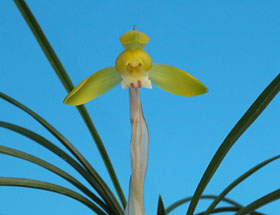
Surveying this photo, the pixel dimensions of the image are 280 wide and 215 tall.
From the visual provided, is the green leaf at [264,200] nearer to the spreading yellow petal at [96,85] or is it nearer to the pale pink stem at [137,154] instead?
the pale pink stem at [137,154]

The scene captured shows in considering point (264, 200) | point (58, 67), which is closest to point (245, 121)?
point (264, 200)

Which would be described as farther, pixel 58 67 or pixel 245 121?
pixel 58 67

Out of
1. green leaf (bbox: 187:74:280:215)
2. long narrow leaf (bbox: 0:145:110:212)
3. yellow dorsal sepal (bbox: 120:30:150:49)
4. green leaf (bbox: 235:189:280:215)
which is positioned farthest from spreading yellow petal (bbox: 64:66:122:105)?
green leaf (bbox: 235:189:280:215)

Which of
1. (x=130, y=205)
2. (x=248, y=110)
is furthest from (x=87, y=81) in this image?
(x=248, y=110)

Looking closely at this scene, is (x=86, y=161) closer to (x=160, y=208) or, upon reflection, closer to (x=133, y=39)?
(x=160, y=208)

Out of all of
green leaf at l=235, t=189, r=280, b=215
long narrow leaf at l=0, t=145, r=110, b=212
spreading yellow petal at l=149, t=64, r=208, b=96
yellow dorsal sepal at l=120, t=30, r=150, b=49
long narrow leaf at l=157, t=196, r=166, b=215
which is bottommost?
green leaf at l=235, t=189, r=280, b=215

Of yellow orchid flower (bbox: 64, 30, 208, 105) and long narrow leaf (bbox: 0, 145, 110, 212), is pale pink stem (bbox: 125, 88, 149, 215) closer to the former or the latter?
yellow orchid flower (bbox: 64, 30, 208, 105)
